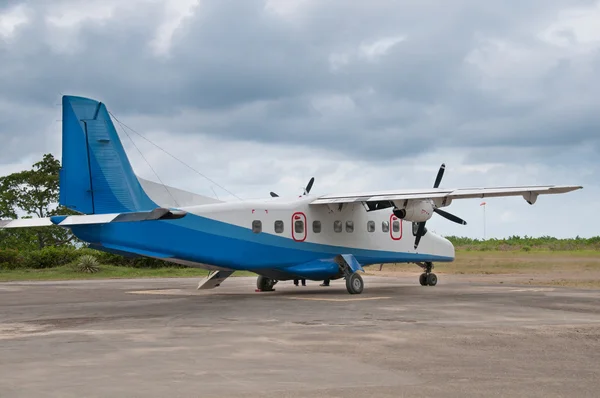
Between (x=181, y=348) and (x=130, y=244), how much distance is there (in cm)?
986

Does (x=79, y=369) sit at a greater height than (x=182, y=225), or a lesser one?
lesser

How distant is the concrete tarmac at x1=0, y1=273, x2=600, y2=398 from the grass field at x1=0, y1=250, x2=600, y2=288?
16773 millimetres

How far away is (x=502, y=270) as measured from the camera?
143 feet

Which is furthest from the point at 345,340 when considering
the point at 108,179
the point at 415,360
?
the point at 108,179

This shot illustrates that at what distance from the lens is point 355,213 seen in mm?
27578

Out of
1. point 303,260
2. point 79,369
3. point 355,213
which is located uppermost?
point 355,213

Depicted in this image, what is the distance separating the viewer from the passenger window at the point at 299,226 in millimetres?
25391

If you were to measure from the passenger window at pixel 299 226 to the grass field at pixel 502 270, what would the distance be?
1381cm

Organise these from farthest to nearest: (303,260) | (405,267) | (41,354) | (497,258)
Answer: (405,267), (497,258), (303,260), (41,354)

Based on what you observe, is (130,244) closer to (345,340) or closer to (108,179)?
(108,179)

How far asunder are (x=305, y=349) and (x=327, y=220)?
14847 mm

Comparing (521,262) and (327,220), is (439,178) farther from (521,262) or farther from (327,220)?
(521,262)

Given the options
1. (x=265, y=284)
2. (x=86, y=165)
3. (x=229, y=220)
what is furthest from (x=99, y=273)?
(x=86, y=165)

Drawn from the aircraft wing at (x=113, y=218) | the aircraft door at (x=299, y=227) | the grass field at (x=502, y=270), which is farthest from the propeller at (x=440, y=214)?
the aircraft wing at (x=113, y=218)
